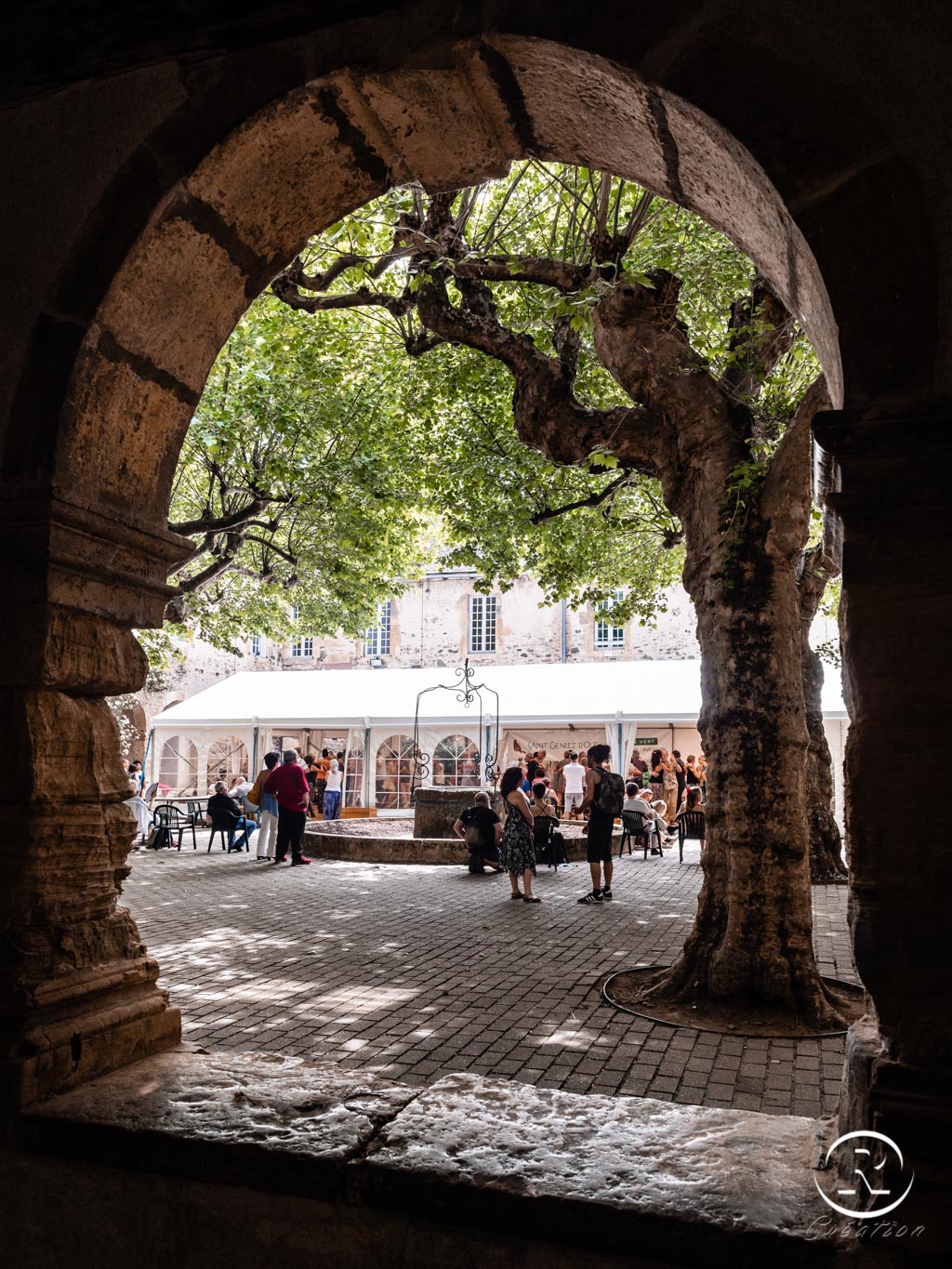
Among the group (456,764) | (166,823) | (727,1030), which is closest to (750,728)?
(727,1030)

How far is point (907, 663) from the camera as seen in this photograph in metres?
1.75

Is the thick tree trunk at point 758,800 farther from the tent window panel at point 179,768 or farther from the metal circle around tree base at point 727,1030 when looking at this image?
the tent window panel at point 179,768

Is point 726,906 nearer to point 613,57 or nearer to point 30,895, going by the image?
point 30,895

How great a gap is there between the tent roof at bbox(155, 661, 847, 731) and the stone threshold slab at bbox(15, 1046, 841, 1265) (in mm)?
14499

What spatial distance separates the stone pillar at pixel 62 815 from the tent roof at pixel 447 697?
1444 centimetres

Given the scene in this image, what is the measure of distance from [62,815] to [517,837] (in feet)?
24.5

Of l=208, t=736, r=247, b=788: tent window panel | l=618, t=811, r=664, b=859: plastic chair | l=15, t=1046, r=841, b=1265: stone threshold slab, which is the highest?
l=208, t=736, r=247, b=788: tent window panel

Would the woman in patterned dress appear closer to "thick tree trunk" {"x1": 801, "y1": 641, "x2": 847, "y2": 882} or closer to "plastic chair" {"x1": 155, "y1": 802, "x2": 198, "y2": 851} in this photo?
"thick tree trunk" {"x1": 801, "y1": 641, "x2": 847, "y2": 882}

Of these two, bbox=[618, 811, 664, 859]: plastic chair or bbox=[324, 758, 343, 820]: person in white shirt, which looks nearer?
bbox=[618, 811, 664, 859]: plastic chair

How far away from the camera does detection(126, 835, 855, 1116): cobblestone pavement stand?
4.39 m

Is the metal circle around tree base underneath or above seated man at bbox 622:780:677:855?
underneath

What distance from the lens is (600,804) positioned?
28.8ft

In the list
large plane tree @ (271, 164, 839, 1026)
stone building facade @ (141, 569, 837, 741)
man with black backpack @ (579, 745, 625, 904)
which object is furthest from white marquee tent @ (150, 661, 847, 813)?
large plane tree @ (271, 164, 839, 1026)

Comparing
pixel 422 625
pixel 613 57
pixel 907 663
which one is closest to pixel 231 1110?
pixel 907 663
